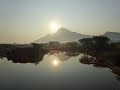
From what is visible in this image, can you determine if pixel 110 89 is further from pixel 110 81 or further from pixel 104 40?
pixel 104 40

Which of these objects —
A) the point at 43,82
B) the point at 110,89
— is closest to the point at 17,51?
the point at 43,82

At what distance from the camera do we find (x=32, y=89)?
2569 cm

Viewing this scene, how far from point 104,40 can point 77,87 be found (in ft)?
236

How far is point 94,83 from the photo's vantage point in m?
28.7

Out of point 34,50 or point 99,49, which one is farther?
point 99,49

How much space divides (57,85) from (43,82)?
9.48ft

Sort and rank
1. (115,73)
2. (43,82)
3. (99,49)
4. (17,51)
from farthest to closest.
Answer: (99,49) → (17,51) → (115,73) → (43,82)

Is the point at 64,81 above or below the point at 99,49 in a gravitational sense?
below

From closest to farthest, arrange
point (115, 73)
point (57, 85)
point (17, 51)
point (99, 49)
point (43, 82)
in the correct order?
point (57, 85) < point (43, 82) < point (115, 73) < point (17, 51) < point (99, 49)

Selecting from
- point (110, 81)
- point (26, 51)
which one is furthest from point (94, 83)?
point (26, 51)

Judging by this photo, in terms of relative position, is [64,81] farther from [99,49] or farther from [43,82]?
[99,49]

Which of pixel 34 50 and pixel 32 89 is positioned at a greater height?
pixel 34 50

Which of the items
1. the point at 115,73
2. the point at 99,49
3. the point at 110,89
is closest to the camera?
the point at 110,89

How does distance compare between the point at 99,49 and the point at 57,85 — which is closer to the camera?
the point at 57,85
